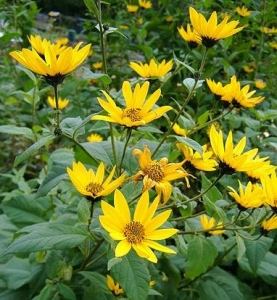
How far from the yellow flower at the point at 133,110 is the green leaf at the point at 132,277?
0.97ft

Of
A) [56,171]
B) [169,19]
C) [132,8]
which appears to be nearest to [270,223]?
[56,171]

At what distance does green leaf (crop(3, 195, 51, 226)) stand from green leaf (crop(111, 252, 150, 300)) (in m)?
0.60

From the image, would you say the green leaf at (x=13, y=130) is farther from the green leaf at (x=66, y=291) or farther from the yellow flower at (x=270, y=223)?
the yellow flower at (x=270, y=223)

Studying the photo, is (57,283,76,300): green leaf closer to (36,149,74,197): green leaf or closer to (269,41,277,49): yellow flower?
(36,149,74,197): green leaf

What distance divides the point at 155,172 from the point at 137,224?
116 mm

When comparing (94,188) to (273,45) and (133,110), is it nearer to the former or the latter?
(133,110)

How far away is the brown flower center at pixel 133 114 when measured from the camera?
3.90 ft

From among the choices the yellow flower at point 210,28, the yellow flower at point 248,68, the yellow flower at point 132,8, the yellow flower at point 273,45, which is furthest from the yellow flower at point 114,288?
the yellow flower at point 132,8

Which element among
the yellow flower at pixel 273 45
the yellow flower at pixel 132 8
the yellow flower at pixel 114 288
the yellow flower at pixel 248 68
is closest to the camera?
the yellow flower at pixel 114 288

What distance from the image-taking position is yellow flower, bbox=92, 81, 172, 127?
1151 millimetres

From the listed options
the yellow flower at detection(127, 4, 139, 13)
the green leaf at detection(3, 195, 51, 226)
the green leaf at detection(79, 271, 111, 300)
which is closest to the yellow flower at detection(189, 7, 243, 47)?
the green leaf at detection(79, 271, 111, 300)

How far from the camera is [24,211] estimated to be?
1685 millimetres

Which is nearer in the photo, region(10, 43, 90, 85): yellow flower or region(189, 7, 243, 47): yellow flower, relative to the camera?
region(10, 43, 90, 85): yellow flower

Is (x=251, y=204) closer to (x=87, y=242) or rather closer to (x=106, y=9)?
(x=87, y=242)
